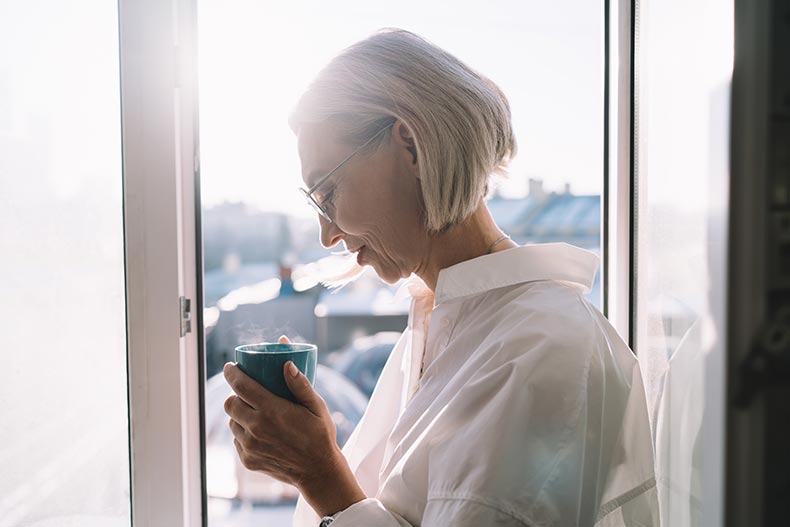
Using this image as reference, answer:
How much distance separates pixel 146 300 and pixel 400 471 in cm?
56

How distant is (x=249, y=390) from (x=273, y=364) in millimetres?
52

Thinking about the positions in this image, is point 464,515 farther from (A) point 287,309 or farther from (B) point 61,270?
(A) point 287,309

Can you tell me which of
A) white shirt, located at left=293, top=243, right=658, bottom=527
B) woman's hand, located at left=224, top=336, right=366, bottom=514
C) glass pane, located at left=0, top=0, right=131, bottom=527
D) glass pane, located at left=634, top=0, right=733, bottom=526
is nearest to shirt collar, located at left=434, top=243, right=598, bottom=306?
white shirt, located at left=293, top=243, right=658, bottom=527

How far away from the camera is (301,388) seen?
2.80ft

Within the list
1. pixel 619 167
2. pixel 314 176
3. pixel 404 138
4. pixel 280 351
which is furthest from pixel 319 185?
pixel 619 167

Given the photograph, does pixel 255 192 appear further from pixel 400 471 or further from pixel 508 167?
pixel 400 471

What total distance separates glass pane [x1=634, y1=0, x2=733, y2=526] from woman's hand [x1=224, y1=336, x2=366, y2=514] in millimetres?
427

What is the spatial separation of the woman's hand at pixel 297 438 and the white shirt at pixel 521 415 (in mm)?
66

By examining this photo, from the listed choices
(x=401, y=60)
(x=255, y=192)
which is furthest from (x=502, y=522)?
(x=255, y=192)

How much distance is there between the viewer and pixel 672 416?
2.68ft

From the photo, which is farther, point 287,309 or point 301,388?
point 287,309

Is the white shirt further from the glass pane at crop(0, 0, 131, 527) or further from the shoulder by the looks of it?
the glass pane at crop(0, 0, 131, 527)

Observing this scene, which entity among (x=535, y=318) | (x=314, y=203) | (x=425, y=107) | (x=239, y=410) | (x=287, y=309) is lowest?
(x=287, y=309)

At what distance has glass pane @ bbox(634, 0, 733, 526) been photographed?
1.21 ft
